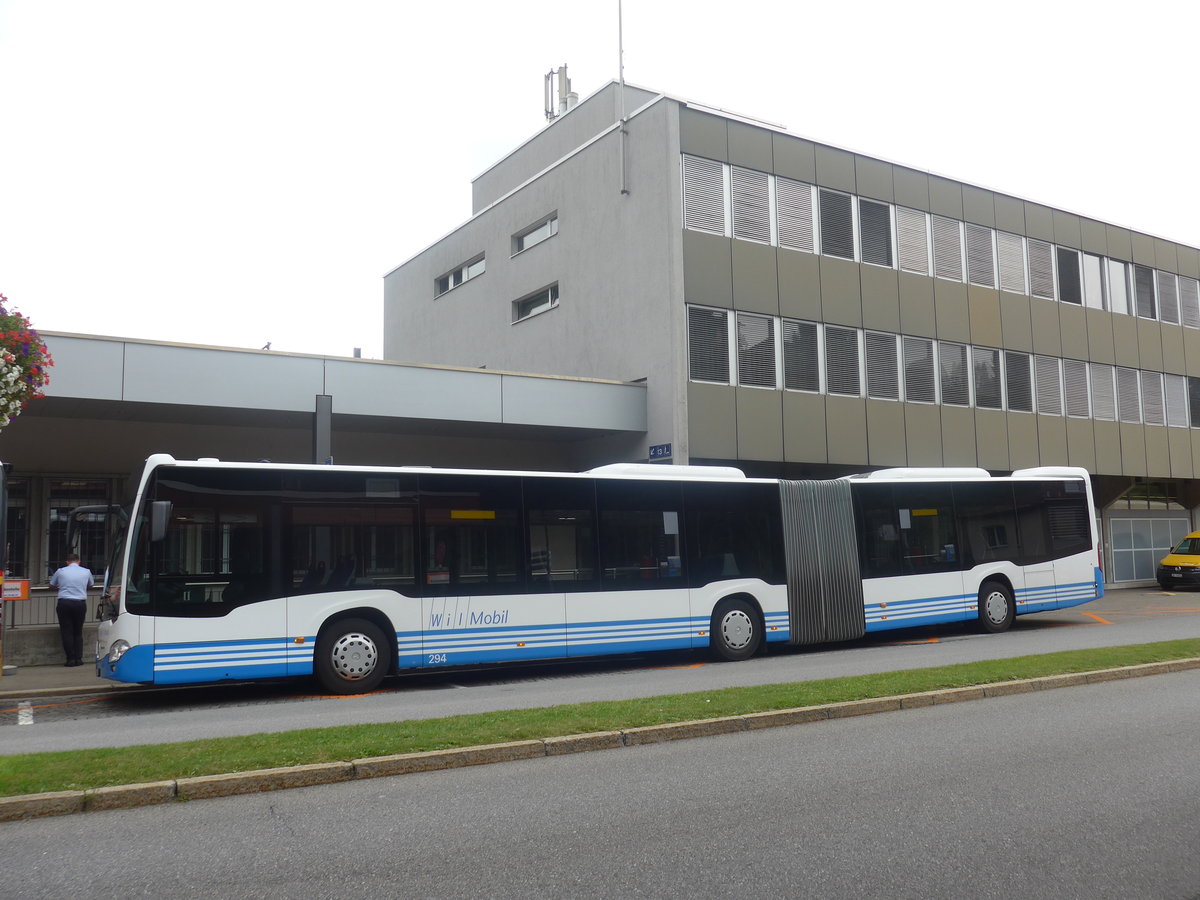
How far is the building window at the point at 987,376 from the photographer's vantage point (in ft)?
90.2

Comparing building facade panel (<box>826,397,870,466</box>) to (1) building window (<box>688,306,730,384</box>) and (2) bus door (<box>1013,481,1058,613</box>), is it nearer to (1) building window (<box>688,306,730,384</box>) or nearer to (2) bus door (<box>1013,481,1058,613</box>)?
(1) building window (<box>688,306,730,384</box>)

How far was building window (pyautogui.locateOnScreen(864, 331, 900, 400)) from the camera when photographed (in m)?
25.3

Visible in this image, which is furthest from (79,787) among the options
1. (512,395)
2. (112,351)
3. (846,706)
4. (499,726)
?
(512,395)

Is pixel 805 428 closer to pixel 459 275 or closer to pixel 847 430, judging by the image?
pixel 847 430

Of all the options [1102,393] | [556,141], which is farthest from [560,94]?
[1102,393]

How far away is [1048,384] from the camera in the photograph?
29266 millimetres

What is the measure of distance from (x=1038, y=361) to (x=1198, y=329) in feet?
29.6

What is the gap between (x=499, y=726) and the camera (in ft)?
28.9

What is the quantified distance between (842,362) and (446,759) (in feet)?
61.9

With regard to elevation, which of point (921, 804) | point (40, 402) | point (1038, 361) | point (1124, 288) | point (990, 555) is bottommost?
point (921, 804)

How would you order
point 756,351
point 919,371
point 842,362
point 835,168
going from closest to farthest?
point 756,351
point 842,362
point 835,168
point 919,371

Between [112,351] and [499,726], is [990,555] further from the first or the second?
[112,351]

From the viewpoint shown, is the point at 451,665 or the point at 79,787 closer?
the point at 79,787

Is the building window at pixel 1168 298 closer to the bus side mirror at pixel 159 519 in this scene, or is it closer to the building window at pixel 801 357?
the building window at pixel 801 357
